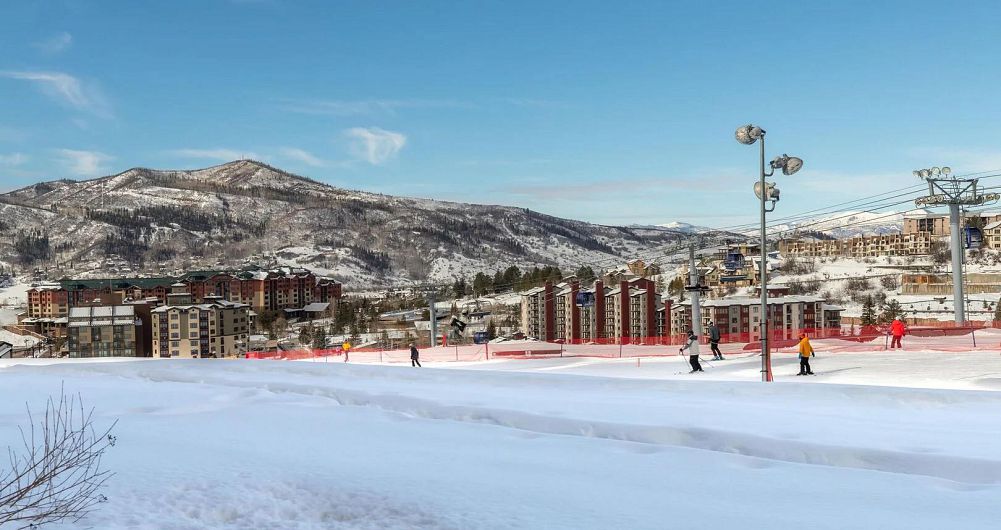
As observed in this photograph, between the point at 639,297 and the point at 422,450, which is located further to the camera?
the point at 639,297

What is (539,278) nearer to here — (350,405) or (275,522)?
(350,405)

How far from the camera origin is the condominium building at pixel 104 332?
79.8 meters

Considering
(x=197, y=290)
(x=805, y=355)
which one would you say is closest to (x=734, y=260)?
(x=805, y=355)

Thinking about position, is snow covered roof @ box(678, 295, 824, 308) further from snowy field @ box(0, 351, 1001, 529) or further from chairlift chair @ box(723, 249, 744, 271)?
snowy field @ box(0, 351, 1001, 529)

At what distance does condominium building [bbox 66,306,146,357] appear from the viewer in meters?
79.8

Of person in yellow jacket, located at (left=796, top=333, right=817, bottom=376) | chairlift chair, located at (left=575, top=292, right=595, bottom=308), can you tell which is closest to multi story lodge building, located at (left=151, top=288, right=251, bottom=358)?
chairlift chair, located at (left=575, top=292, right=595, bottom=308)

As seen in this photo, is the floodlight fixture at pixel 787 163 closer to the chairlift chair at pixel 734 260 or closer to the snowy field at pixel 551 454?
the snowy field at pixel 551 454

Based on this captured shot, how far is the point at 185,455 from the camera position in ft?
32.5

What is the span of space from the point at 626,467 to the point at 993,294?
118m

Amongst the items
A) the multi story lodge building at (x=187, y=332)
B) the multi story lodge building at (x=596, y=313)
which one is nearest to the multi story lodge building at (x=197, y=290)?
the multi story lodge building at (x=187, y=332)

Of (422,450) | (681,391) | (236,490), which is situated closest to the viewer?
(236,490)

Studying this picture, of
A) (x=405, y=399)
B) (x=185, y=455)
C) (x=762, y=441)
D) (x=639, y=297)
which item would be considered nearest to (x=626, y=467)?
(x=762, y=441)

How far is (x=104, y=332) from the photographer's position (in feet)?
272

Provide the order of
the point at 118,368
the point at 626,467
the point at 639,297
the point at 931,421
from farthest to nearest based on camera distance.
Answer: the point at 639,297, the point at 118,368, the point at 931,421, the point at 626,467
